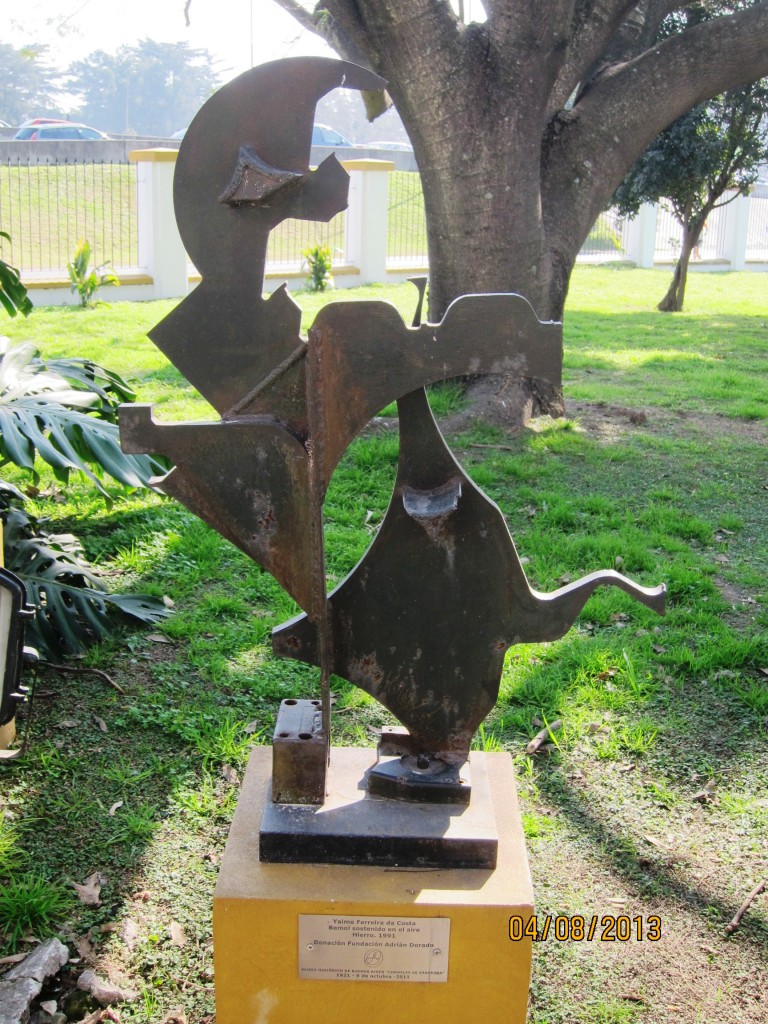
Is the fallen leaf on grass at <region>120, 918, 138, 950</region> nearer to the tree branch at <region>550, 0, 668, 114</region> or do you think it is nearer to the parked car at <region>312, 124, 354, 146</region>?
the tree branch at <region>550, 0, 668, 114</region>

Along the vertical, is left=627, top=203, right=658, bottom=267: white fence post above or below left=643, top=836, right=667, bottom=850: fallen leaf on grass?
above

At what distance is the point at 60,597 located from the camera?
4.01m

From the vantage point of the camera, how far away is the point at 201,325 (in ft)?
7.21

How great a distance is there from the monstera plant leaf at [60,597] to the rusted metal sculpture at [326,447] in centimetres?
176

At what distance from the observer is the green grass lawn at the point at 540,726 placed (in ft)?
8.79

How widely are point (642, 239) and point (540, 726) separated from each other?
18.5 meters

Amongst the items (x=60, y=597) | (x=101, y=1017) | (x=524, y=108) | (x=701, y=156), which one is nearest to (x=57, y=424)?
(x=60, y=597)

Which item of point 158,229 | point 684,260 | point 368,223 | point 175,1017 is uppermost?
point 368,223

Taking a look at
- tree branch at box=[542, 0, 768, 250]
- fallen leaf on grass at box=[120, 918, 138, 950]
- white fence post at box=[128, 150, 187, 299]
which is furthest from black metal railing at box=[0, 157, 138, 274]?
fallen leaf on grass at box=[120, 918, 138, 950]

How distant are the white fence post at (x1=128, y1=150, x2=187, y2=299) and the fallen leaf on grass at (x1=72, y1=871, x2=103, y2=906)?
1144cm

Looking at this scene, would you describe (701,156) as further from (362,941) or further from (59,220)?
(362,941)

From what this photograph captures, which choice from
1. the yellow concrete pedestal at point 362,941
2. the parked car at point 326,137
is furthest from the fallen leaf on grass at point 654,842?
the parked car at point 326,137

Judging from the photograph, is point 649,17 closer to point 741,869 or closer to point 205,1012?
point 741,869

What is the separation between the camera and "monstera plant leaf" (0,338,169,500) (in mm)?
3859
